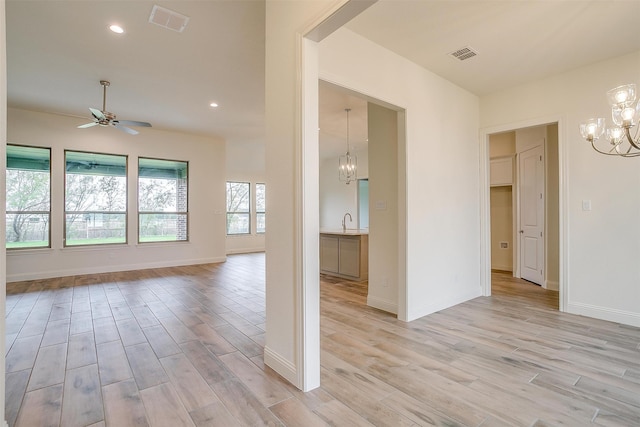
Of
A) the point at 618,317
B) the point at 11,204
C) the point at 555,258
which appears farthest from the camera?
the point at 11,204

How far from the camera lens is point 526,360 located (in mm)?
2473

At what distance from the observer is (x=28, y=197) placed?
5.50 meters

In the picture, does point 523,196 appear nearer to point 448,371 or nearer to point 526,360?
point 526,360

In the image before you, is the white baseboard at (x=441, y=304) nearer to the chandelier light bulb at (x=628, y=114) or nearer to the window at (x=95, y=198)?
the chandelier light bulb at (x=628, y=114)

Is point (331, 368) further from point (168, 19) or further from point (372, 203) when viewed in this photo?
point (168, 19)

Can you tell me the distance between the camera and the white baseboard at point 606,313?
10.8 feet

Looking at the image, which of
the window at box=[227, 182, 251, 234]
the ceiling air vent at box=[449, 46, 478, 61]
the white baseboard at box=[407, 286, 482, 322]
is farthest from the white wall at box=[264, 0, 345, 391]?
the window at box=[227, 182, 251, 234]

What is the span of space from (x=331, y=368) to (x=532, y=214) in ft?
16.1

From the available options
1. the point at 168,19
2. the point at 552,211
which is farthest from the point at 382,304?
the point at 168,19

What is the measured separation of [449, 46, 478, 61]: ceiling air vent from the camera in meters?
3.19

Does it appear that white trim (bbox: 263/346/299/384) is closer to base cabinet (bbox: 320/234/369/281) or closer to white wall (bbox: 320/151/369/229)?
base cabinet (bbox: 320/234/369/281)

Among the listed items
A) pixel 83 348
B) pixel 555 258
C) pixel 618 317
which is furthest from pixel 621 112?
pixel 83 348

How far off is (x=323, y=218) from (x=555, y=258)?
6.98 m

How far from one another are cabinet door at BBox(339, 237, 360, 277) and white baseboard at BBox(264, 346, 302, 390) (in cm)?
323
